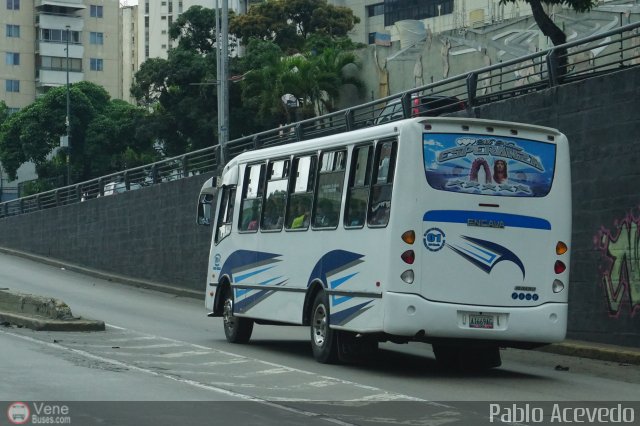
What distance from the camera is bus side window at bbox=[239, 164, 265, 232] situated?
18.9m

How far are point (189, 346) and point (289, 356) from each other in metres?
1.92

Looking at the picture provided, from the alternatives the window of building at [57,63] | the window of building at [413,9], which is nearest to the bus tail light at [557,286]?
the window of building at [413,9]

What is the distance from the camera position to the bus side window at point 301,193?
55.8ft

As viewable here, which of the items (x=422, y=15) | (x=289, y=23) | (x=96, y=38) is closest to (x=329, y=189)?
(x=289, y=23)

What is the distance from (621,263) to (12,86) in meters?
112

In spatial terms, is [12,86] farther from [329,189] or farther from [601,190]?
[329,189]

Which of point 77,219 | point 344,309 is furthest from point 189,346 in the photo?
point 77,219

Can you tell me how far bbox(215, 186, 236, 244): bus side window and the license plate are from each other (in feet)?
21.1

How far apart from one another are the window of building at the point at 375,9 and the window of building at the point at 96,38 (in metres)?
32.9

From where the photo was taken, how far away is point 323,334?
53.0ft

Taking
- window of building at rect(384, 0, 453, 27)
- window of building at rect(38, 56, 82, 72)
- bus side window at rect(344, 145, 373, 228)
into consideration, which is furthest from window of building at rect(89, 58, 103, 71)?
bus side window at rect(344, 145, 373, 228)

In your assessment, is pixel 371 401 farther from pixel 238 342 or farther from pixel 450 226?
pixel 238 342

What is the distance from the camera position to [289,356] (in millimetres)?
17500

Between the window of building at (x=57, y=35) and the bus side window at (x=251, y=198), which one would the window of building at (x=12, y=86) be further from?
the bus side window at (x=251, y=198)
